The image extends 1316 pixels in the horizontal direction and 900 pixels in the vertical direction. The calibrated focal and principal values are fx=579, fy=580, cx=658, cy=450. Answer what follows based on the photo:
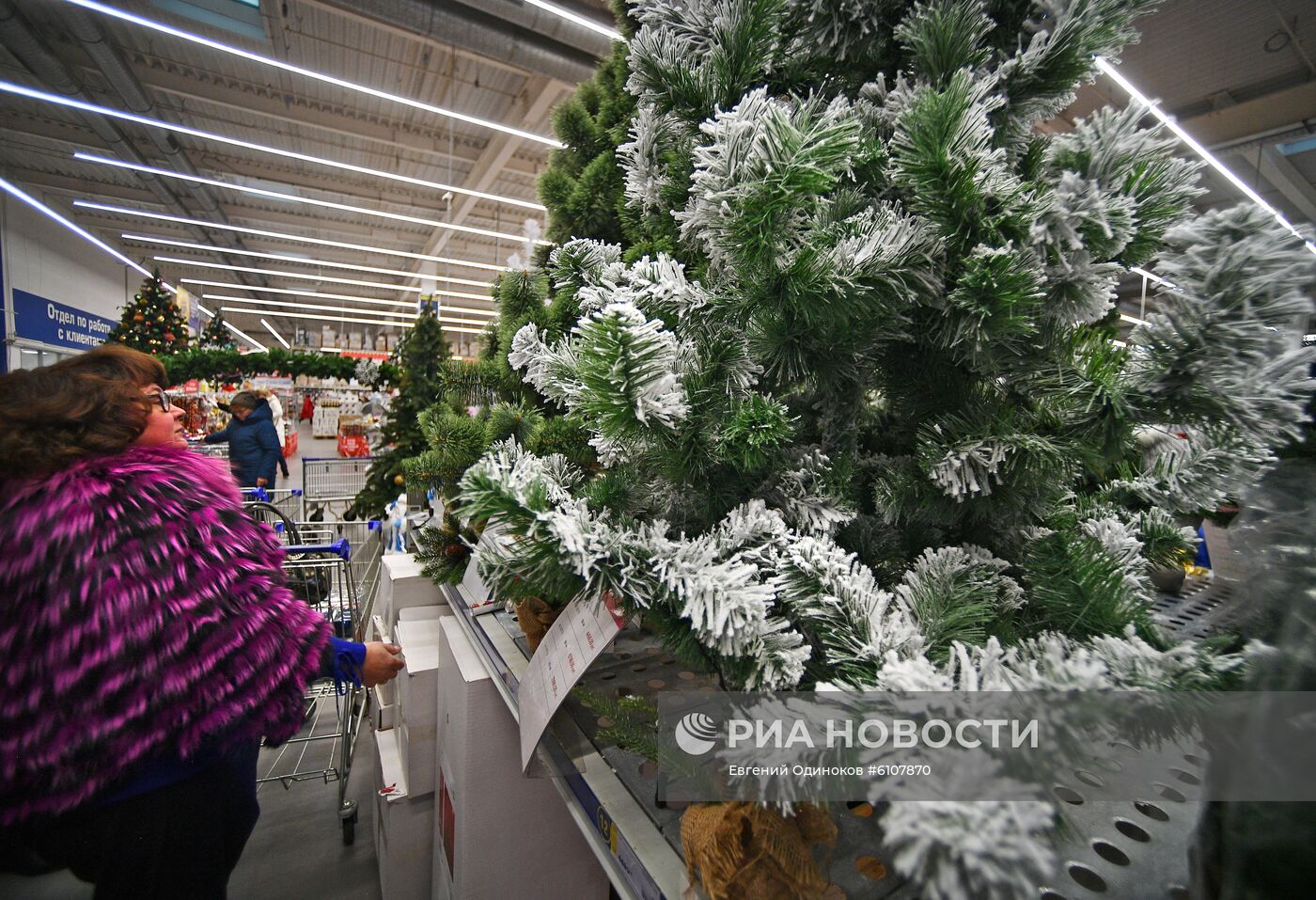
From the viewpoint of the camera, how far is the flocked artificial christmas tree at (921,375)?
0.38 metres

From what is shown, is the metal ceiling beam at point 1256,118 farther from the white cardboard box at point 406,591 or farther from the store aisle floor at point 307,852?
the store aisle floor at point 307,852

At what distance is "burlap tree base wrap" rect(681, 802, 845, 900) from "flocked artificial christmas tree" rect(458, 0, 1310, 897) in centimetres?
11

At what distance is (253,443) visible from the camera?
4859 millimetres

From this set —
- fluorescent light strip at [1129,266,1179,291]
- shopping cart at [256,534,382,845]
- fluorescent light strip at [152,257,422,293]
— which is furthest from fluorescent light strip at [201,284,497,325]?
fluorescent light strip at [1129,266,1179,291]

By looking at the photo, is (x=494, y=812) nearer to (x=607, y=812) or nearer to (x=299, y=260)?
(x=607, y=812)

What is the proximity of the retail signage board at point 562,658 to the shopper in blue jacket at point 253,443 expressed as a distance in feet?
16.7

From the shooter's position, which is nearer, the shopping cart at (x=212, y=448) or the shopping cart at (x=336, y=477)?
the shopping cart at (x=212, y=448)

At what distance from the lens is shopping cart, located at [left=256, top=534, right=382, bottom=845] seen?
2.17 m

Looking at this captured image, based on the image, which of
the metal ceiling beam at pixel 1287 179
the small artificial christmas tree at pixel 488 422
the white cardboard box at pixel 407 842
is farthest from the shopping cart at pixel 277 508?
the metal ceiling beam at pixel 1287 179

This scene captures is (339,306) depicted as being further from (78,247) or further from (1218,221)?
(1218,221)

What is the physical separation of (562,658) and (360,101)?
7.12 metres

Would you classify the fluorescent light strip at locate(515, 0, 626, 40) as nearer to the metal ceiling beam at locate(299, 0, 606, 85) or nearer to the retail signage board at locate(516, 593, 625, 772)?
the metal ceiling beam at locate(299, 0, 606, 85)

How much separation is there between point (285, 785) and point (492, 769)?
1.96 m

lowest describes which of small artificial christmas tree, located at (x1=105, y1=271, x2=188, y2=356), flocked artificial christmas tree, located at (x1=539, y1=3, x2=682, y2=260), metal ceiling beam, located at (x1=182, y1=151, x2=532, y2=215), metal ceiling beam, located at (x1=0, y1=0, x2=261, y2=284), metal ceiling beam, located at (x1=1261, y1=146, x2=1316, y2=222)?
flocked artificial christmas tree, located at (x1=539, y1=3, x2=682, y2=260)
